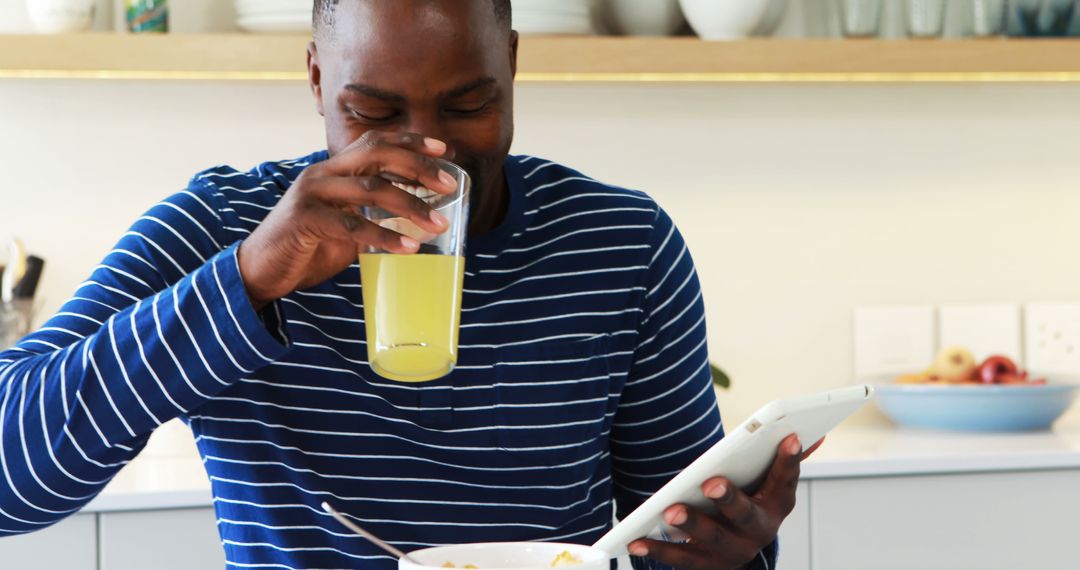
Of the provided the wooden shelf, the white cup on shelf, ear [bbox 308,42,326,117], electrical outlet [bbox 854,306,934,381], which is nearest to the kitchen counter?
electrical outlet [bbox 854,306,934,381]

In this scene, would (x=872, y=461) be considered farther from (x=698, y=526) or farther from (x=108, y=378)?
(x=108, y=378)

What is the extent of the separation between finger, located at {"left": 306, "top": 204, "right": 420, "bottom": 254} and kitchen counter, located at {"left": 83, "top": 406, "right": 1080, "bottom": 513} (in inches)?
39.6

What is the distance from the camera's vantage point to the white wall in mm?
2412

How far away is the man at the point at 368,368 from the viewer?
2.90ft

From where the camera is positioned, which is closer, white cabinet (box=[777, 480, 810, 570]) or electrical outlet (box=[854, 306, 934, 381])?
white cabinet (box=[777, 480, 810, 570])

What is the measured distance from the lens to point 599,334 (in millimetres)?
1215

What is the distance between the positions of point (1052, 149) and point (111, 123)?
1.72 m

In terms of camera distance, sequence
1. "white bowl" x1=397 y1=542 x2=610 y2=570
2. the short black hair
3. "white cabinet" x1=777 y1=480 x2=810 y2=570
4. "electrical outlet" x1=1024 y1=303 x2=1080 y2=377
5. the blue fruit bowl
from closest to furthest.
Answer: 1. "white bowl" x1=397 y1=542 x2=610 y2=570
2. the short black hair
3. "white cabinet" x1=777 y1=480 x2=810 y2=570
4. the blue fruit bowl
5. "electrical outlet" x1=1024 y1=303 x2=1080 y2=377

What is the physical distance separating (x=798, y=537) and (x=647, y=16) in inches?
35.7

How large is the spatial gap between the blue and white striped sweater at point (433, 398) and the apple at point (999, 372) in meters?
1.21

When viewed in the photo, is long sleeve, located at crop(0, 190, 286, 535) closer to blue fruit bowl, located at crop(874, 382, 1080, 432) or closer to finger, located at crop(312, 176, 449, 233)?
finger, located at crop(312, 176, 449, 233)

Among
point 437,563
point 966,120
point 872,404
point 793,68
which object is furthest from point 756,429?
point 966,120

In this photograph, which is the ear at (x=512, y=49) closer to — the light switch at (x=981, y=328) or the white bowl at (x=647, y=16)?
the white bowl at (x=647, y=16)

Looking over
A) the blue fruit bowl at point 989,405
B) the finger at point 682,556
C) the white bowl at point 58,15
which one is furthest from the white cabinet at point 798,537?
the white bowl at point 58,15
